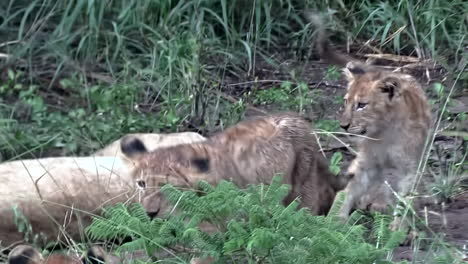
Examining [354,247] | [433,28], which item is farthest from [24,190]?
[433,28]

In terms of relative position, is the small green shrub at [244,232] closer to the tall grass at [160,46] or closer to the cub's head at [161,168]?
the cub's head at [161,168]

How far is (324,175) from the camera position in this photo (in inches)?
278

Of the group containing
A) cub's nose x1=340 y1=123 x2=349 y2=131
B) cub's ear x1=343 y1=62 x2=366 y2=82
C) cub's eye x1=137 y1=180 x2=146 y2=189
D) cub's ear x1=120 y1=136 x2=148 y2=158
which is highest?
cub's ear x1=343 y1=62 x2=366 y2=82

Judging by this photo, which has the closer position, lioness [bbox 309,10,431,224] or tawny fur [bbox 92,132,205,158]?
lioness [bbox 309,10,431,224]

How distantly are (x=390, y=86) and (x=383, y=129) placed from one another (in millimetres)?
251

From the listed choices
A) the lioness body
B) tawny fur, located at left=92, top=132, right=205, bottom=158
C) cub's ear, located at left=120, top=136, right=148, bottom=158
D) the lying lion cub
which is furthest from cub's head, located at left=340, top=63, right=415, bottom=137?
the lioness body

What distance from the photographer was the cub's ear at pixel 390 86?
726 cm

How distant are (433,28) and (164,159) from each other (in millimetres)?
3899

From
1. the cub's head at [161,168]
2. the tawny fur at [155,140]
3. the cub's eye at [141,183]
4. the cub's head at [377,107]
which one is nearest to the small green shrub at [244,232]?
the cub's head at [161,168]

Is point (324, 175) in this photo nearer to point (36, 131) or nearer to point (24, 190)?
point (24, 190)

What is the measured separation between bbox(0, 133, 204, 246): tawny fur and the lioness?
132 cm

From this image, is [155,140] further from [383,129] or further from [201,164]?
[383,129]

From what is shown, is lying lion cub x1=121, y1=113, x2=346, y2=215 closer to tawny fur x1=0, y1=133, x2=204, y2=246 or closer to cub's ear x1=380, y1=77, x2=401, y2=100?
tawny fur x1=0, y1=133, x2=204, y2=246

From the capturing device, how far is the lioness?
7.16 metres
